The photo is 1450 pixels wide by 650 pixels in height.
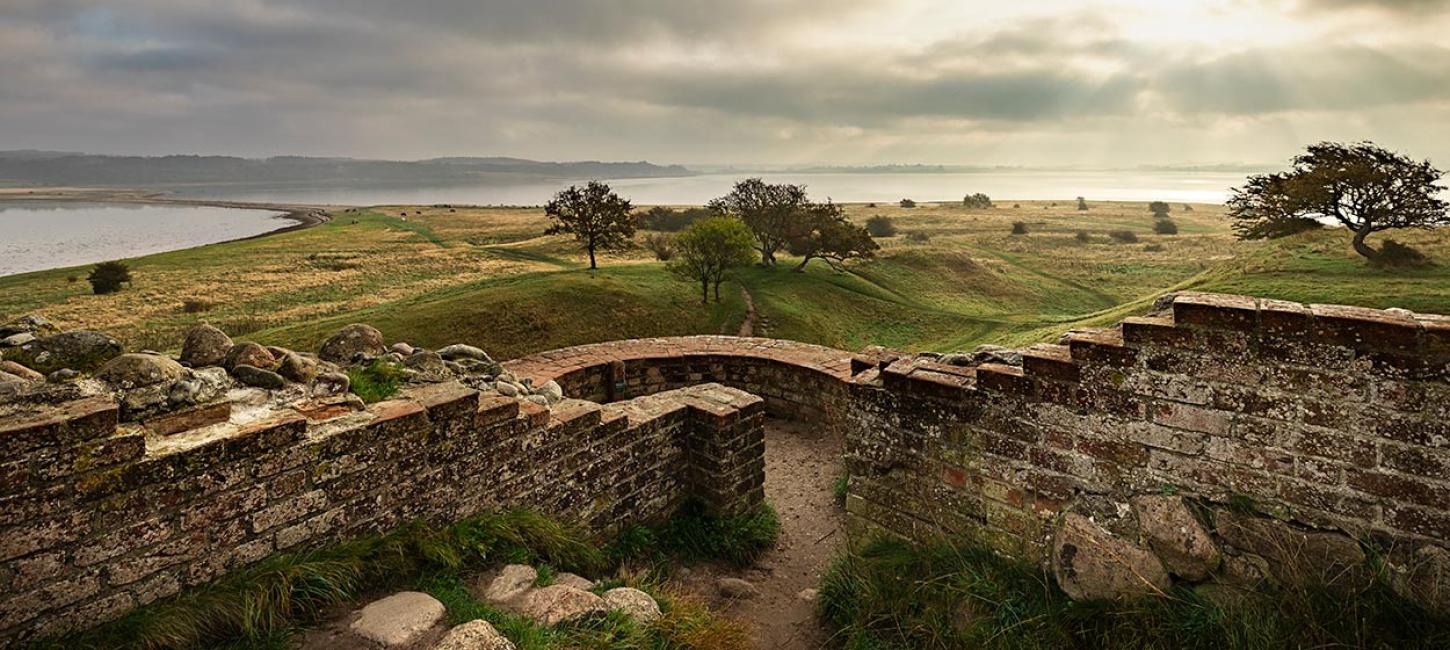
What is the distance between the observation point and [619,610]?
12.9 ft

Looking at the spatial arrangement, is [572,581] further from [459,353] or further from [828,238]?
[828,238]

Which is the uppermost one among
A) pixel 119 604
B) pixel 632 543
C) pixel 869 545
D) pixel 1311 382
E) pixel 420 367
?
pixel 1311 382

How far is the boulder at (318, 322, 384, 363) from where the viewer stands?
576cm

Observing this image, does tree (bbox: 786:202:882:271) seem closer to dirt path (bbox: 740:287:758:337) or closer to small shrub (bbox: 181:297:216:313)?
dirt path (bbox: 740:287:758:337)

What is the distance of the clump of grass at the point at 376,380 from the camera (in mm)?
4910

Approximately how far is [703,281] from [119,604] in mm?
25152

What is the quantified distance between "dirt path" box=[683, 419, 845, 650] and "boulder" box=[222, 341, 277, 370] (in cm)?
375

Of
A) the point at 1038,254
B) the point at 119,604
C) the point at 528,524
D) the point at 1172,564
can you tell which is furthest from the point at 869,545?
the point at 1038,254

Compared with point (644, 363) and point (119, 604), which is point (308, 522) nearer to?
point (119, 604)

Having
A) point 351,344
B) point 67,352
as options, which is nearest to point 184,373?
point 67,352

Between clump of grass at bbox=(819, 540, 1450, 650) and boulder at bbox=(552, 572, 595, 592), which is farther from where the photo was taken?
boulder at bbox=(552, 572, 595, 592)

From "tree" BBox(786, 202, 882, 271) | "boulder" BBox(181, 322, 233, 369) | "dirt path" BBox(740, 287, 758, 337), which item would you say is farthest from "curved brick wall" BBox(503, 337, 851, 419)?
"tree" BBox(786, 202, 882, 271)

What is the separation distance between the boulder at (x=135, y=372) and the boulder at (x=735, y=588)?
421 centimetres

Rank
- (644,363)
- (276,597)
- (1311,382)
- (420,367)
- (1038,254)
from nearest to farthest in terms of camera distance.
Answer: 1. (1311,382)
2. (276,597)
3. (420,367)
4. (644,363)
5. (1038,254)
